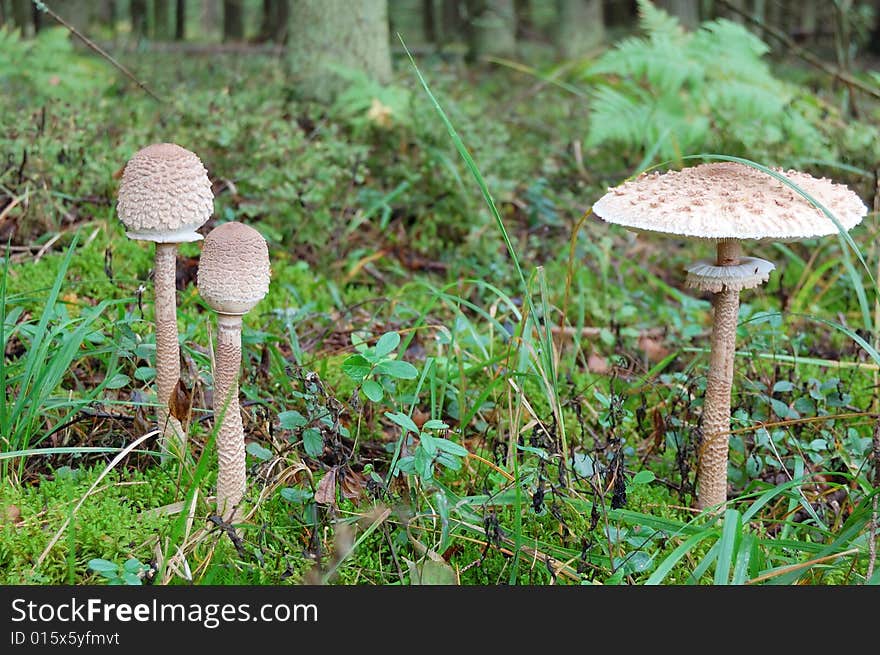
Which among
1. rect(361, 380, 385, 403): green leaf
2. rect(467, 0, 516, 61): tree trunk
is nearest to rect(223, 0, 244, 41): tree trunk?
rect(467, 0, 516, 61): tree trunk

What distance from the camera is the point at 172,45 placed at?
12844 mm

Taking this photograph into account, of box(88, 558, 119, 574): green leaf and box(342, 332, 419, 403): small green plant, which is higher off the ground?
box(342, 332, 419, 403): small green plant

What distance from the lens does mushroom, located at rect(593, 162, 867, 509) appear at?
249 centimetres

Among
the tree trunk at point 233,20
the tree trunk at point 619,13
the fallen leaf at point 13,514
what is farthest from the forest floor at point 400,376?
the tree trunk at point 619,13

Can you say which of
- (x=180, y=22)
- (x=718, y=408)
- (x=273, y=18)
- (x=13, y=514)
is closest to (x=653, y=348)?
(x=718, y=408)

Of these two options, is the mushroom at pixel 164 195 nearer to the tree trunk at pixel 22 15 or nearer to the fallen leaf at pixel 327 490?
the fallen leaf at pixel 327 490

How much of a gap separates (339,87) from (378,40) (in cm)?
51

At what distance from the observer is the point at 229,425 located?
102 inches

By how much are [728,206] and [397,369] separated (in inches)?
44.0

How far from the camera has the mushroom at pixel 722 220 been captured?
2494 millimetres

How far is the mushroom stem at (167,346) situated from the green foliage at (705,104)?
12.9 ft

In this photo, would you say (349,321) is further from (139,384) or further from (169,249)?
(169,249)

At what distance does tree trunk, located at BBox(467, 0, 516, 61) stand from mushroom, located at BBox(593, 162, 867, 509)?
30.7 ft

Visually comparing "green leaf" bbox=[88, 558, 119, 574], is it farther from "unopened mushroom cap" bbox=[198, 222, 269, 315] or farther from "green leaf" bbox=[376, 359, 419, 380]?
"green leaf" bbox=[376, 359, 419, 380]
